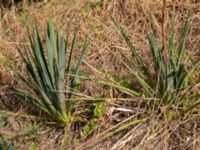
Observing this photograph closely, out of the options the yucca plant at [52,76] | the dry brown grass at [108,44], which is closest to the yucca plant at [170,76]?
the dry brown grass at [108,44]

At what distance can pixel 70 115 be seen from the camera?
2.77 metres

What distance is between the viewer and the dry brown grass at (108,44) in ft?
8.44

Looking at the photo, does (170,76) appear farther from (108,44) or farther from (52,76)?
(108,44)

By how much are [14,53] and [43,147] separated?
1200 mm

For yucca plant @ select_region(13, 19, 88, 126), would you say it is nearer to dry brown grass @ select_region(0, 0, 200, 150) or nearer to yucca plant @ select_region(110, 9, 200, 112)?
dry brown grass @ select_region(0, 0, 200, 150)

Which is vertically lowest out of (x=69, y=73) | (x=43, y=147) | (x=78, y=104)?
(x=43, y=147)

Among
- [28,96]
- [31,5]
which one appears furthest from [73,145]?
Answer: [31,5]

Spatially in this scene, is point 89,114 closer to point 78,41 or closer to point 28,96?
point 28,96

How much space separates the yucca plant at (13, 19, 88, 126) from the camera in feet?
8.55

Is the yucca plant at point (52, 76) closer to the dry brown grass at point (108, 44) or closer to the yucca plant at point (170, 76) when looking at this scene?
the dry brown grass at point (108, 44)

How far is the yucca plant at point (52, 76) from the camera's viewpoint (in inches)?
103

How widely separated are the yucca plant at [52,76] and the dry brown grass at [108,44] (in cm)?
14

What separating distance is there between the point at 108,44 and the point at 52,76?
1036mm

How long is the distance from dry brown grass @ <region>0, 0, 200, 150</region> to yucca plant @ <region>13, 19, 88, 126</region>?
0.14m
